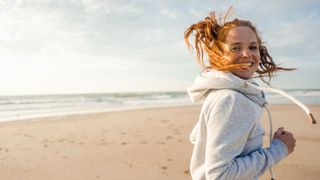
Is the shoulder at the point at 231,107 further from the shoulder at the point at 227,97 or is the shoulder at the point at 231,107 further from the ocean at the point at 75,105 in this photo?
the ocean at the point at 75,105

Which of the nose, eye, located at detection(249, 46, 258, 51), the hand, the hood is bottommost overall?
the hand

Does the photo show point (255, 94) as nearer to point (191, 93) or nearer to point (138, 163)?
point (191, 93)

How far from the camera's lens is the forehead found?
189 cm

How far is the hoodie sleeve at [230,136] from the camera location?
1566 mm

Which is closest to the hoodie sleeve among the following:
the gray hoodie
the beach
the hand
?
the gray hoodie

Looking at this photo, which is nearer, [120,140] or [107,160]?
[107,160]

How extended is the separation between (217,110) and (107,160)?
15.2ft

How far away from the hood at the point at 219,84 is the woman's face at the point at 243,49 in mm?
134

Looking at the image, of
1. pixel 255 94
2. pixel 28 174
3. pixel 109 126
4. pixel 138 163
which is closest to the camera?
pixel 255 94

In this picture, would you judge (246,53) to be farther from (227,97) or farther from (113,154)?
(113,154)

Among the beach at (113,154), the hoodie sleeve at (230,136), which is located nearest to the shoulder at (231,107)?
the hoodie sleeve at (230,136)

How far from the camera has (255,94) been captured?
5.72 ft

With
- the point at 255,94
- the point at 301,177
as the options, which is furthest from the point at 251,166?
the point at 301,177

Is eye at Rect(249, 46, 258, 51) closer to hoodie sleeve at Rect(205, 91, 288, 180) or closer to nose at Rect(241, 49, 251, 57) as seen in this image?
nose at Rect(241, 49, 251, 57)
